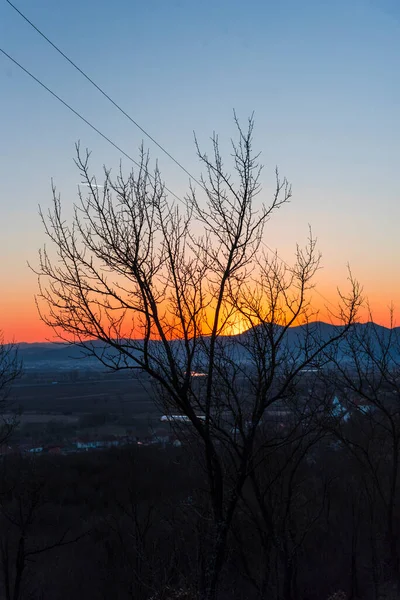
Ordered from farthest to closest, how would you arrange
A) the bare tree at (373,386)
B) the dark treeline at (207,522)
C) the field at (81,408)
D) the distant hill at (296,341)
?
the field at (81,408) < the bare tree at (373,386) < the dark treeline at (207,522) < the distant hill at (296,341)

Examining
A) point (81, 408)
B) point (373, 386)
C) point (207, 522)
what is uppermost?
point (373, 386)

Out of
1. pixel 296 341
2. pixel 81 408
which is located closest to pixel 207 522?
pixel 296 341

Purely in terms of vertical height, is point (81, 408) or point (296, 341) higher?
point (296, 341)

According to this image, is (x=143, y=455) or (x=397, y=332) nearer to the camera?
(x=397, y=332)

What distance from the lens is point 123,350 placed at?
657cm

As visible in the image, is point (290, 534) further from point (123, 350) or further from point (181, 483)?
point (181, 483)

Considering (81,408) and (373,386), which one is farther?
(81,408)

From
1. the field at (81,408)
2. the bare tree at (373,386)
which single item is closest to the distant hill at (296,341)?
the bare tree at (373,386)

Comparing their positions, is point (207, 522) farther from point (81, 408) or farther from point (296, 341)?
point (81, 408)

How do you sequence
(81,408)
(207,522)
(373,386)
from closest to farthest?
(207,522) < (373,386) < (81,408)

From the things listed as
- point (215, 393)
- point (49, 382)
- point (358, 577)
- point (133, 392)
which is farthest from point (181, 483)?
point (49, 382)

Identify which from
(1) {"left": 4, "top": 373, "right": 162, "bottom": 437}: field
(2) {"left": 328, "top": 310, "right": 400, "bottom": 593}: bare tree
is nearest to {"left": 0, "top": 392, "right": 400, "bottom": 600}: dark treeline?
(2) {"left": 328, "top": 310, "right": 400, "bottom": 593}: bare tree

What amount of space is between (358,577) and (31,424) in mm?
51706

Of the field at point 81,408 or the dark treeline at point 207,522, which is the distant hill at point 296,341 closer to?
the dark treeline at point 207,522
